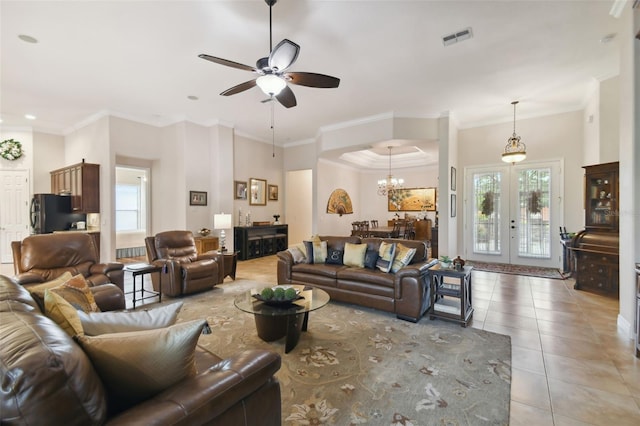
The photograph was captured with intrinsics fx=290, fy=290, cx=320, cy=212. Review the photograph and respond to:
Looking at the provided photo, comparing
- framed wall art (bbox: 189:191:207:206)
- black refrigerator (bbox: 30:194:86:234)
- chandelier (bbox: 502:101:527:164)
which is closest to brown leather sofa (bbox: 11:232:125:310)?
framed wall art (bbox: 189:191:207:206)

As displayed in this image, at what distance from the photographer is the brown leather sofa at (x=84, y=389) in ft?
2.48

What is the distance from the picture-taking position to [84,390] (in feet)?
2.82

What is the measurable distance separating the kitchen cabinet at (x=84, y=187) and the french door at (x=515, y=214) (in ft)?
27.4

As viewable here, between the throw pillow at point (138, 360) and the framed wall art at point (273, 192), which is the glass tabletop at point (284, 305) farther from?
the framed wall art at point (273, 192)

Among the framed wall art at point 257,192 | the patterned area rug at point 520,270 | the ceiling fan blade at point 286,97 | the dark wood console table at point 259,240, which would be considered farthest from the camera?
the framed wall art at point 257,192

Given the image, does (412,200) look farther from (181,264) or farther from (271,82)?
(271,82)

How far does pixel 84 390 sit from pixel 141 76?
16.1ft

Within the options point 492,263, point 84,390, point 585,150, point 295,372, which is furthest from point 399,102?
point 84,390

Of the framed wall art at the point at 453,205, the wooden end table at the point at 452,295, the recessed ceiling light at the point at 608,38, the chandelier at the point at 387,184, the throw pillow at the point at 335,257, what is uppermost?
the recessed ceiling light at the point at 608,38

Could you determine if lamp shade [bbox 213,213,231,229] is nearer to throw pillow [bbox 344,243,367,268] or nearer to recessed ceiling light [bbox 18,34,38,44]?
throw pillow [bbox 344,243,367,268]

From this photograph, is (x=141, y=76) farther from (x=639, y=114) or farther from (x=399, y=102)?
(x=639, y=114)

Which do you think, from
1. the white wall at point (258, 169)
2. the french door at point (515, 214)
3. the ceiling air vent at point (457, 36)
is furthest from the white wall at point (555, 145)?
the white wall at point (258, 169)

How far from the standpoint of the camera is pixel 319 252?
448cm

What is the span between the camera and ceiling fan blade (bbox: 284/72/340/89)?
3078mm
